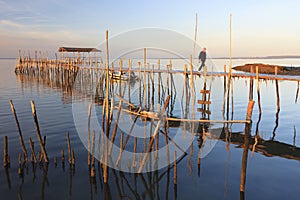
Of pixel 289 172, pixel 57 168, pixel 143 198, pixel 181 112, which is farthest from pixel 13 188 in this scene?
pixel 181 112

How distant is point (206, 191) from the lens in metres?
7.34

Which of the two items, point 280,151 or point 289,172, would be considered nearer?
point 289,172

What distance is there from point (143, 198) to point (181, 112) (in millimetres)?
11057

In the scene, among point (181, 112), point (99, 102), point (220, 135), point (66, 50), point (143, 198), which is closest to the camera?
point (143, 198)

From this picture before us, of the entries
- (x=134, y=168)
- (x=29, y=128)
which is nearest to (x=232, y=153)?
(x=134, y=168)

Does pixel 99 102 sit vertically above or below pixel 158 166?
above

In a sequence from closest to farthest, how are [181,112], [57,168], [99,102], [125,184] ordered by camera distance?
1. [125,184]
2. [57,168]
3. [181,112]
4. [99,102]

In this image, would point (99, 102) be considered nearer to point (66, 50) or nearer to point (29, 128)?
point (29, 128)

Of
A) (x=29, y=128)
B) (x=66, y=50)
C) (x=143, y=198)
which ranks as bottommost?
(x=143, y=198)

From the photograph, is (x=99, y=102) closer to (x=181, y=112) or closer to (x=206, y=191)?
(x=181, y=112)

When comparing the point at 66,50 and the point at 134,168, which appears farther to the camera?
the point at 66,50

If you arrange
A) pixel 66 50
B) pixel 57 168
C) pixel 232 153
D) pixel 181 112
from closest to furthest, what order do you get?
pixel 57 168
pixel 232 153
pixel 181 112
pixel 66 50

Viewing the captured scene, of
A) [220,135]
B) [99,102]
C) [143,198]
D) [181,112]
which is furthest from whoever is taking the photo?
[99,102]

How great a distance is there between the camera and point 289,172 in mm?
8453
